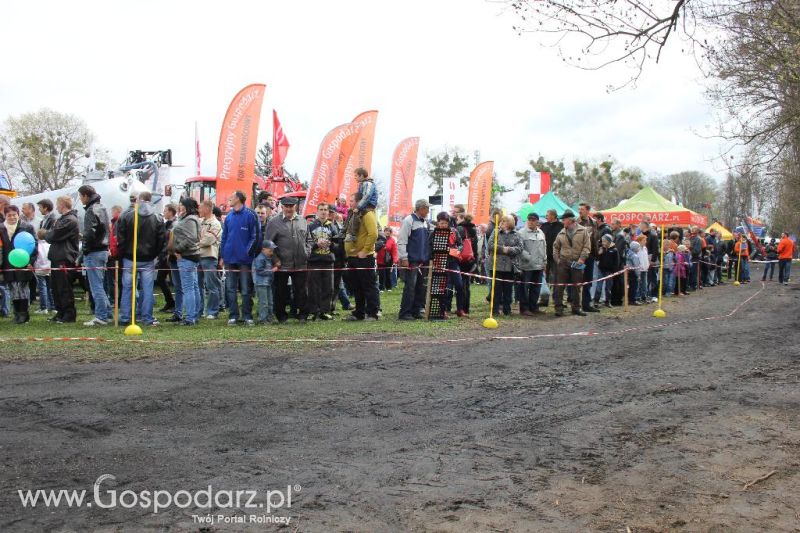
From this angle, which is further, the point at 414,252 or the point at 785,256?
the point at 785,256

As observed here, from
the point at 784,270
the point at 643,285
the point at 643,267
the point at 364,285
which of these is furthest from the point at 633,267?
the point at 784,270

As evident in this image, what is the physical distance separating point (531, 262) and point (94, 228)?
8.43 meters

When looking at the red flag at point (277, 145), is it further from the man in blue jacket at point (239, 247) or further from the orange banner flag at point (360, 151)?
the man in blue jacket at point (239, 247)

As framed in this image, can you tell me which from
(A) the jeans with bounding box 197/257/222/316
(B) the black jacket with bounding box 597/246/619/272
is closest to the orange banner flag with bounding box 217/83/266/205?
(A) the jeans with bounding box 197/257/222/316

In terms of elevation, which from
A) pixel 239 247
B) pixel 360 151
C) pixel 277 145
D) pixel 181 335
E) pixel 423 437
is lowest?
pixel 423 437

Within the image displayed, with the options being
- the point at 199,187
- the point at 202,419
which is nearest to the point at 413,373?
the point at 202,419

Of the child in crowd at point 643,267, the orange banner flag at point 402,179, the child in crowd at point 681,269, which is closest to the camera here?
the child in crowd at point 643,267

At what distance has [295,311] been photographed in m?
13.1

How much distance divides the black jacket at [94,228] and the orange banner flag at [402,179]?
45.5ft

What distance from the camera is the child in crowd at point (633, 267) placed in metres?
18.0

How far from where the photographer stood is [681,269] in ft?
70.8

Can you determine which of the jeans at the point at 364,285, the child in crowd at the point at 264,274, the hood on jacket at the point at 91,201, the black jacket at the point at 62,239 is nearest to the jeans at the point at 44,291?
the black jacket at the point at 62,239

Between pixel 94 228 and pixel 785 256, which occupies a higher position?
pixel 94 228

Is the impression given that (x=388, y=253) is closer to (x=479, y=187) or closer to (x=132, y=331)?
(x=479, y=187)
